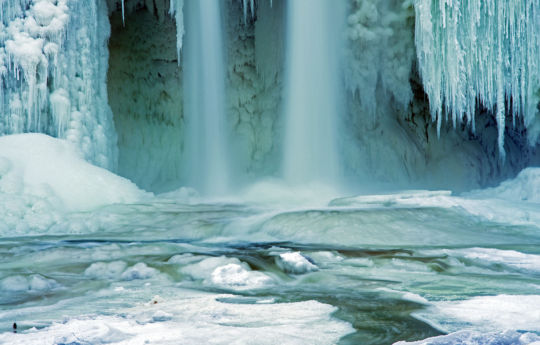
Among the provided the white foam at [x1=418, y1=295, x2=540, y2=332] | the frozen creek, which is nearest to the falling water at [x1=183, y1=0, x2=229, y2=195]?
the frozen creek

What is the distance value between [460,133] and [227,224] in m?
8.60

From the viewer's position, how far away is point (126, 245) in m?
4.86

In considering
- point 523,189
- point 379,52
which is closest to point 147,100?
point 379,52

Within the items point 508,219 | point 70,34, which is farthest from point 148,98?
point 508,219

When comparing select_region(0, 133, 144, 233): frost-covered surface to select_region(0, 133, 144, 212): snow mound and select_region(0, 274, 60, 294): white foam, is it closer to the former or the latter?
select_region(0, 133, 144, 212): snow mound

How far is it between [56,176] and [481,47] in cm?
798

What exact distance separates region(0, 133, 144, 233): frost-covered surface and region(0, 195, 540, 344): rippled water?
0.46m

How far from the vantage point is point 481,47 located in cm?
977

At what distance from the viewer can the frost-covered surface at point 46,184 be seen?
6555 mm

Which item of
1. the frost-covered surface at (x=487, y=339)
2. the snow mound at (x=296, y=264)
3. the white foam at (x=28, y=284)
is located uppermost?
the frost-covered surface at (x=487, y=339)

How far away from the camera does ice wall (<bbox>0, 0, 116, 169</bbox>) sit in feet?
26.2

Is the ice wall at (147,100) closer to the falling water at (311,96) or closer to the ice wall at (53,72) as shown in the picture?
the falling water at (311,96)

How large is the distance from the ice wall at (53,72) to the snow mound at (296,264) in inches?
229

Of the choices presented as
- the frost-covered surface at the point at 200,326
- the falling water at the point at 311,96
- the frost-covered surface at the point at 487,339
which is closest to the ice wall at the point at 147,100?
the falling water at the point at 311,96
